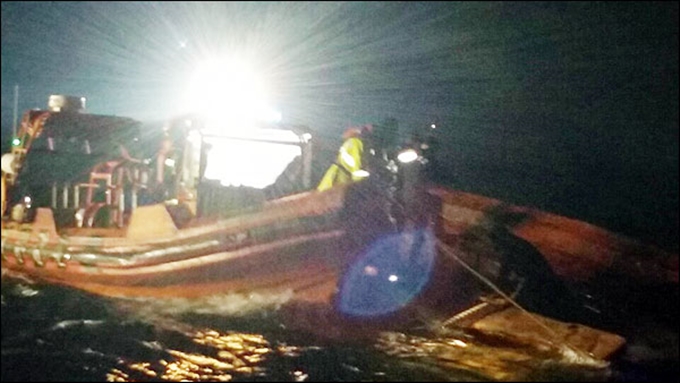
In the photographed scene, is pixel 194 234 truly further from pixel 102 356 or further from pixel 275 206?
pixel 102 356

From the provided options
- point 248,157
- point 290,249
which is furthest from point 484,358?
point 248,157

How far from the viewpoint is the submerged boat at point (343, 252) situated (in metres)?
8.41

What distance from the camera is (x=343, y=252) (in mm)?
8492

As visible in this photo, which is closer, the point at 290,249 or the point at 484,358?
the point at 484,358

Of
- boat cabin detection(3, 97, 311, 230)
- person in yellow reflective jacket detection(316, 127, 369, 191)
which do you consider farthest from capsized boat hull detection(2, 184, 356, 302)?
person in yellow reflective jacket detection(316, 127, 369, 191)

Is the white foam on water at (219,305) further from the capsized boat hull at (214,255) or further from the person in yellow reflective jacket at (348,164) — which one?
the person in yellow reflective jacket at (348,164)

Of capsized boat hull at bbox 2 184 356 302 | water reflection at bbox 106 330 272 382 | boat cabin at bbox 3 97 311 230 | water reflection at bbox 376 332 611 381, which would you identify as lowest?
water reflection at bbox 106 330 272 382

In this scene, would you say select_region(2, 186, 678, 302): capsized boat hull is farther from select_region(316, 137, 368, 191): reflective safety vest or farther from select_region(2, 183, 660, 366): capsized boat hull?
select_region(316, 137, 368, 191): reflective safety vest

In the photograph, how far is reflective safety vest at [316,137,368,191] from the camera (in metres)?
9.22

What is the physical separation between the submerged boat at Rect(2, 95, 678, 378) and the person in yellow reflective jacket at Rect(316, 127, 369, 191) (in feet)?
2.21

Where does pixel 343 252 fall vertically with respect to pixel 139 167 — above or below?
below

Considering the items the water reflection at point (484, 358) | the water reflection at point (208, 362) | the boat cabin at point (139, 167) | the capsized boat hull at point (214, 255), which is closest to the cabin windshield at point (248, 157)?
the boat cabin at point (139, 167)

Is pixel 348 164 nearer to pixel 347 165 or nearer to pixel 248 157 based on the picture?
pixel 347 165

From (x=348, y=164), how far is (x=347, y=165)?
0.02m
